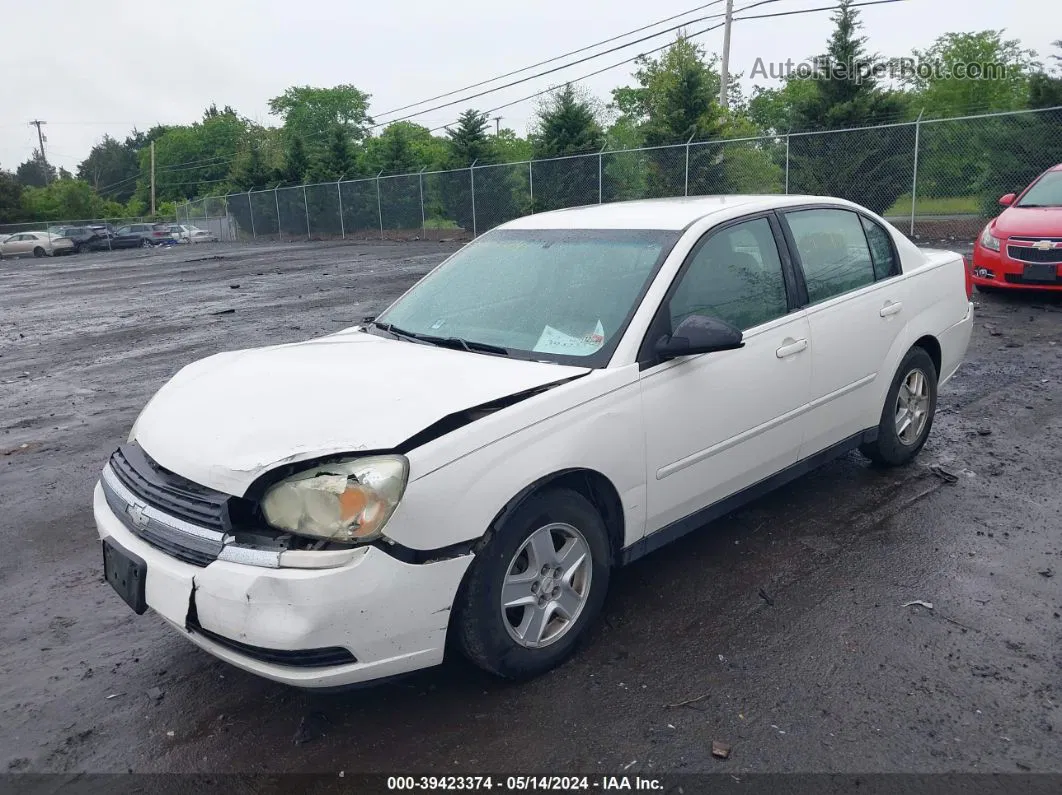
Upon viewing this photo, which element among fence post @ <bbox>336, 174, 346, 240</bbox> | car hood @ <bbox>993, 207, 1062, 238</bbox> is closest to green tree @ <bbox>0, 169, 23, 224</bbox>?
fence post @ <bbox>336, 174, 346, 240</bbox>

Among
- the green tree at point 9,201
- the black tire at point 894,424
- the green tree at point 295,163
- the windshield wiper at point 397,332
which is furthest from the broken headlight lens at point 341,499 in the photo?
the green tree at point 9,201

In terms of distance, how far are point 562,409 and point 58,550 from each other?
10.2 feet

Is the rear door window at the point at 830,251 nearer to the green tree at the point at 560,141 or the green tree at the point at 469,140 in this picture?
the green tree at the point at 560,141

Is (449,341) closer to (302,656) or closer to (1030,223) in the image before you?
(302,656)

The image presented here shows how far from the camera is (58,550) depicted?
15.1 feet

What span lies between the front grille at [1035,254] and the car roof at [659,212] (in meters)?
6.48

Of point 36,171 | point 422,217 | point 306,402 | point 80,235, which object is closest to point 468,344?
point 306,402

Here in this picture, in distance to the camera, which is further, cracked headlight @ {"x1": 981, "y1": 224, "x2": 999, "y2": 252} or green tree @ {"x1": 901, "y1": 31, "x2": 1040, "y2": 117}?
green tree @ {"x1": 901, "y1": 31, "x2": 1040, "y2": 117}

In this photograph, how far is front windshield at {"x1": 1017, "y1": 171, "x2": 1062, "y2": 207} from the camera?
10519 mm

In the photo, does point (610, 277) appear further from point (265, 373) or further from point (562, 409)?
point (265, 373)

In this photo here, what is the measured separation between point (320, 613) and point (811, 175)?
734 inches

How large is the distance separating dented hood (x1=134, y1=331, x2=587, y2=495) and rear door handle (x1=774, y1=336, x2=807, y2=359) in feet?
3.80

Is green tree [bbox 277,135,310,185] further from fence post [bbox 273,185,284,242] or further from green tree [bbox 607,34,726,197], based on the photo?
green tree [bbox 607,34,726,197]

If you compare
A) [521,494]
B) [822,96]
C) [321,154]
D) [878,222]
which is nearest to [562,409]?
[521,494]
